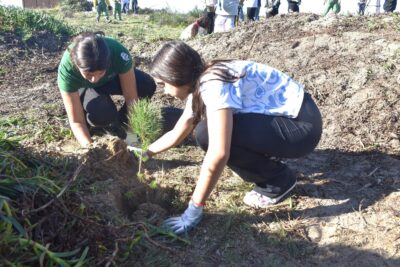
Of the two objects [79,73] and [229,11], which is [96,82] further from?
[229,11]

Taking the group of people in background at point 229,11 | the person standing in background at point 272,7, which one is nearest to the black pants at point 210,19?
the group of people in background at point 229,11

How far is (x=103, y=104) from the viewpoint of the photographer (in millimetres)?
3145

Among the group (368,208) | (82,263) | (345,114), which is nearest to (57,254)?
(82,263)

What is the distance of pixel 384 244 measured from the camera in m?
2.21

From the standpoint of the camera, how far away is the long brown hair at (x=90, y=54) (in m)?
2.43

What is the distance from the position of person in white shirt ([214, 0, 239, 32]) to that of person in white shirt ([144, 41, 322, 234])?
444 centimetres

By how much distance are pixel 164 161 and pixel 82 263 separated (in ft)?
4.69

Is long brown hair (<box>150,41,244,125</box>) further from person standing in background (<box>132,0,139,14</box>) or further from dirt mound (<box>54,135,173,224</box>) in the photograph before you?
person standing in background (<box>132,0,139,14</box>)

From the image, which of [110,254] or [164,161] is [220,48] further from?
[110,254]

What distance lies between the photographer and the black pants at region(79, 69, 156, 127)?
3158mm

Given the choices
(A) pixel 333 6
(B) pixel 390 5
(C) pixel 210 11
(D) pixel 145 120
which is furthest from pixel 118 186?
(B) pixel 390 5

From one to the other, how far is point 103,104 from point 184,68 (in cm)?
128

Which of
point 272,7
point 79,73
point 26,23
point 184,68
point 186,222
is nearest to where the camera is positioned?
point 184,68

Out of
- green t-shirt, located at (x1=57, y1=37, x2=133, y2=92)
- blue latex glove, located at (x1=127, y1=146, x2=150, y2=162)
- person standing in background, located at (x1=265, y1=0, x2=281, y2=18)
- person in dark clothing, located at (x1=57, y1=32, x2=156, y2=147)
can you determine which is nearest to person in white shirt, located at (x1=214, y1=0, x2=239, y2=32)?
person standing in background, located at (x1=265, y1=0, x2=281, y2=18)
